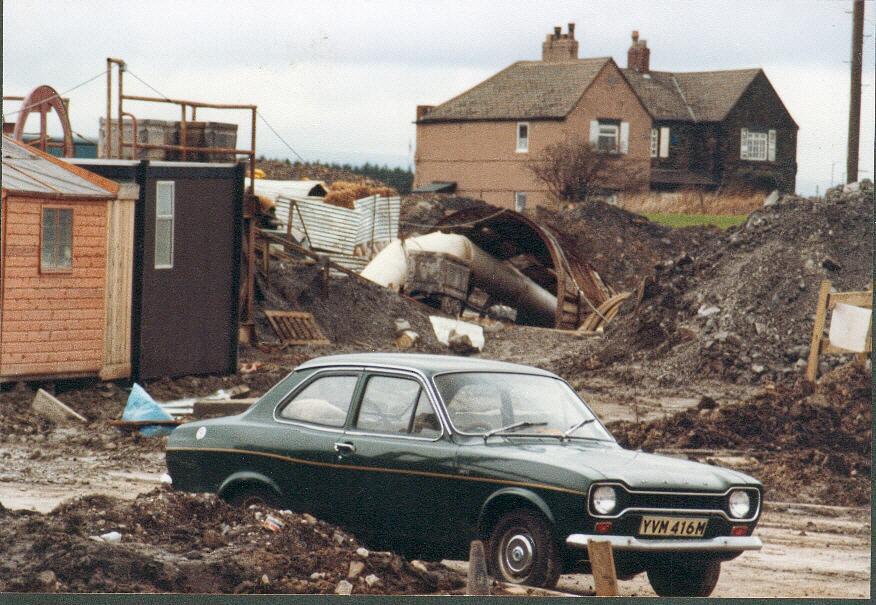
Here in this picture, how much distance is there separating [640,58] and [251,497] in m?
48.3

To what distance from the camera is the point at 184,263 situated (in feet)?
70.6

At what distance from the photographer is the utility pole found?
22.7 meters

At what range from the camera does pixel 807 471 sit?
15.1 metres

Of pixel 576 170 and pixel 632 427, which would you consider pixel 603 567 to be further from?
pixel 576 170

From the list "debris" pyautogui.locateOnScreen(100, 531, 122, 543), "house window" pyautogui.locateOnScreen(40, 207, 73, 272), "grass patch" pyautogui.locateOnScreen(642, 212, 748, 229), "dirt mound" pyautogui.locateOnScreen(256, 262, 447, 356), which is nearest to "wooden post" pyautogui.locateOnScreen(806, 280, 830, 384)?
"dirt mound" pyautogui.locateOnScreen(256, 262, 447, 356)

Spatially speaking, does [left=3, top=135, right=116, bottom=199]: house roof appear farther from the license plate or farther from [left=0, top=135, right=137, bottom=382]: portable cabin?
the license plate

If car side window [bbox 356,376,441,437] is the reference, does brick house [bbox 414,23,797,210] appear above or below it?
above

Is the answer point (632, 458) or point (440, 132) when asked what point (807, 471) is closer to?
point (632, 458)

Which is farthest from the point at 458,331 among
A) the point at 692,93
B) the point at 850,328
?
the point at 692,93

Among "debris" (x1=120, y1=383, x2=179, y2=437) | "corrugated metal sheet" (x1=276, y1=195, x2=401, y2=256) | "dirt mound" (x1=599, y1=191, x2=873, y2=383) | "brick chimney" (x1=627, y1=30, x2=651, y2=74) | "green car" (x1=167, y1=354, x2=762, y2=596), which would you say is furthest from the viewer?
"brick chimney" (x1=627, y1=30, x2=651, y2=74)

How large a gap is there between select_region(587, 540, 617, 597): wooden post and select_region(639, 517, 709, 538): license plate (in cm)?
39

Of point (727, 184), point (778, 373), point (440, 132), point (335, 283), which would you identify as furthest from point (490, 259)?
point (727, 184)

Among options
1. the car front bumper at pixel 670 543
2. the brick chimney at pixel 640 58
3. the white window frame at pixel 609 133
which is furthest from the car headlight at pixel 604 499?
the brick chimney at pixel 640 58

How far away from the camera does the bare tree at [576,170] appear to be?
4906 centimetres
